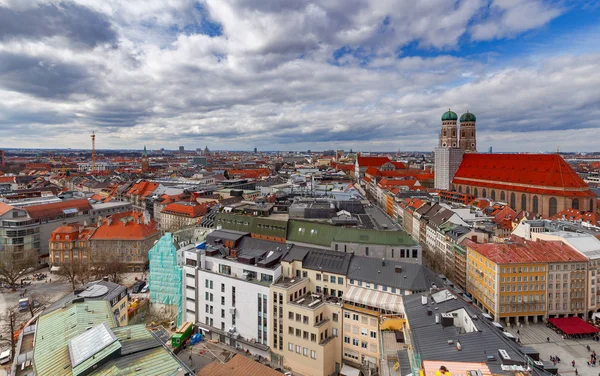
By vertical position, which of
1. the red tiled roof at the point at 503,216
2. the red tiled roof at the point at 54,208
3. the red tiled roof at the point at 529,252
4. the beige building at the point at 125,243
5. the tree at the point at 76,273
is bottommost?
the tree at the point at 76,273

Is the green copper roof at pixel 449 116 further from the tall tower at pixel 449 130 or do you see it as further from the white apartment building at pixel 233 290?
the white apartment building at pixel 233 290

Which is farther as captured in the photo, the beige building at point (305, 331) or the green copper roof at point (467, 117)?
the green copper roof at point (467, 117)

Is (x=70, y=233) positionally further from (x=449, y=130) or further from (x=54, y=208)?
(x=449, y=130)

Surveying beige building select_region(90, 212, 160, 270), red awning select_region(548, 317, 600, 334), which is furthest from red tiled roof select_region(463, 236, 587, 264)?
beige building select_region(90, 212, 160, 270)

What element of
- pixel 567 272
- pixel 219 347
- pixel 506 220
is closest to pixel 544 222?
pixel 506 220

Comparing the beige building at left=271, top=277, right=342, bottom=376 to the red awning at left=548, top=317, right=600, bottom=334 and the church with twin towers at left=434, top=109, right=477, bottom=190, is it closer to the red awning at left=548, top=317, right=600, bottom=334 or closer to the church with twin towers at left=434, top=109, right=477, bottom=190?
the red awning at left=548, top=317, right=600, bottom=334

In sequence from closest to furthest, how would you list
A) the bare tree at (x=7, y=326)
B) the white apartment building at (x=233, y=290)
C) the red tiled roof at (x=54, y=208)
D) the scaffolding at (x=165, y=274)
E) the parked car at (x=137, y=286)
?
1. the white apartment building at (x=233, y=290)
2. the bare tree at (x=7, y=326)
3. the scaffolding at (x=165, y=274)
4. the parked car at (x=137, y=286)
5. the red tiled roof at (x=54, y=208)

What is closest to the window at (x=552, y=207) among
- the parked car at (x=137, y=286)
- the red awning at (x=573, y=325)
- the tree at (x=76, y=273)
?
the red awning at (x=573, y=325)
